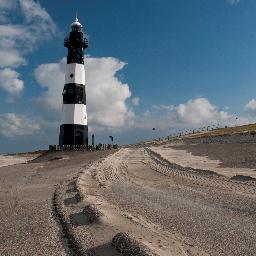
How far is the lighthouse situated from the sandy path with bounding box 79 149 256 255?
119 feet

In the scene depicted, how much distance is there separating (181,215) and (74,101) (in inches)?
1730

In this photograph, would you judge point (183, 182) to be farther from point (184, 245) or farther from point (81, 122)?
point (81, 122)

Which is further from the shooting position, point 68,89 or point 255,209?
point 68,89

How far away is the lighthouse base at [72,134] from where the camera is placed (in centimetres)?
5175

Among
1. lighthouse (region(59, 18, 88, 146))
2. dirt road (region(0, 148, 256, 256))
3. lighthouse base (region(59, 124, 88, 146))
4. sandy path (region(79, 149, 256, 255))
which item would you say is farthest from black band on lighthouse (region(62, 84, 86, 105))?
dirt road (region(0, 148, 256, 256))

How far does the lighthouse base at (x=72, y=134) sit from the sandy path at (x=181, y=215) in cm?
3608

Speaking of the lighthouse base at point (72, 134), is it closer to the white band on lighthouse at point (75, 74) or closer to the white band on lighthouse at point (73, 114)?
the white band on lighthouse at point (73, 114)

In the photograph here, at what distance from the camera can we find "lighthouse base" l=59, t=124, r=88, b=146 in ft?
170

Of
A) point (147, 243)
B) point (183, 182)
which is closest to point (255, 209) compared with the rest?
point (147, 243)

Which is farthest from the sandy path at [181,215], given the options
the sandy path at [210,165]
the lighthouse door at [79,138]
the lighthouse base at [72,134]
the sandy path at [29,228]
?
the lighthouse door at [79,138]

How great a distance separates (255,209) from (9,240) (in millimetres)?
5635

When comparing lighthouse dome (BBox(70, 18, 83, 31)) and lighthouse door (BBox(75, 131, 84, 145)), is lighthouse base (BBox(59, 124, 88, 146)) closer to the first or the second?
lighthouse door (BBox(75, 131, 84, 145))

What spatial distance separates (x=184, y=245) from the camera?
671 cm

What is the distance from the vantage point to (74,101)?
172 ft
